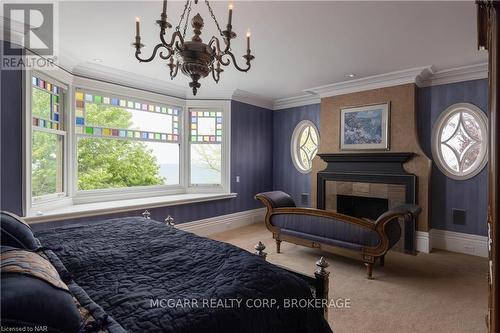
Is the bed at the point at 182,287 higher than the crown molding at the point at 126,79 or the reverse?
the reverse

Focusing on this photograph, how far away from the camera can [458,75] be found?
157 inches

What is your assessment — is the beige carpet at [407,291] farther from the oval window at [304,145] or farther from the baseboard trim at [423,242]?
the oval window at [304,145]

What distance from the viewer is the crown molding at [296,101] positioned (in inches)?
221

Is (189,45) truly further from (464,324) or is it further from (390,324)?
(464,324)

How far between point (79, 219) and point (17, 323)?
10.2 ft

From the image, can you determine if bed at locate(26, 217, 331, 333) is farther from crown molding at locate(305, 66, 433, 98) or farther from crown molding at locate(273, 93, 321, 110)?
crown molding at locate(273, 93, 321, 110)

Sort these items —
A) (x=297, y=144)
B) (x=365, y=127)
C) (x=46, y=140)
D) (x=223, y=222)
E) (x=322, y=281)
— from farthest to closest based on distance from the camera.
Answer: (x=297, y=144) → (x=223, y=222) → (x=365, y=127) → (x=46, y=140) → (x=322, y=281)

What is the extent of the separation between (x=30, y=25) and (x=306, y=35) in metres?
2.86

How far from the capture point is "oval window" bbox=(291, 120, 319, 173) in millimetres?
5773

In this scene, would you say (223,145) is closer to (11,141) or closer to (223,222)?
(223,222)

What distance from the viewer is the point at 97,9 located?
248 centimetres

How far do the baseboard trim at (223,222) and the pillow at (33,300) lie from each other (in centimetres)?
378

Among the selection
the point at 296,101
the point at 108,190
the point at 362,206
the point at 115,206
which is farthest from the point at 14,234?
the point at 296,101

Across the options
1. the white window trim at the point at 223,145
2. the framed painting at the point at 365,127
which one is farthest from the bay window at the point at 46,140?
the framed painting at the point at 365,127
